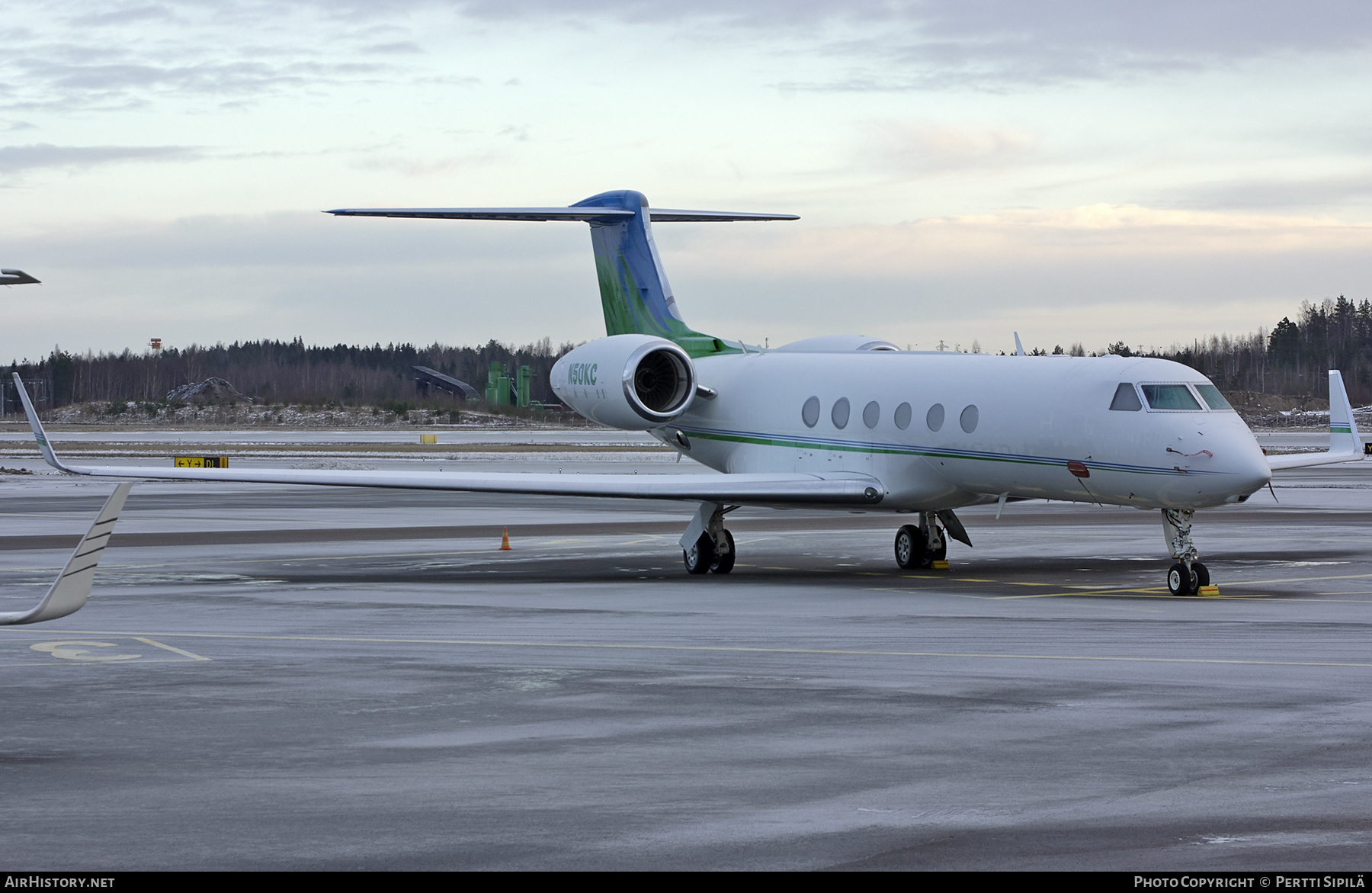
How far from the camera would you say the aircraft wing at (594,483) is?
67.4 feet

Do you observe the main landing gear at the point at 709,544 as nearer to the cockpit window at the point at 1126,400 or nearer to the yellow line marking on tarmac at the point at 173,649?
the cockpit window at the point at 1126,400

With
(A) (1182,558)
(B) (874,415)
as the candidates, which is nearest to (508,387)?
(B) (874,415)

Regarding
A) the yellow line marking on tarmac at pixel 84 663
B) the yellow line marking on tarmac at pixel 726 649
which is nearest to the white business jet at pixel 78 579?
the yellow line marking on tarmac at pixel 84 663

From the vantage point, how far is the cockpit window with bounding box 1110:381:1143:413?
62.5 feet

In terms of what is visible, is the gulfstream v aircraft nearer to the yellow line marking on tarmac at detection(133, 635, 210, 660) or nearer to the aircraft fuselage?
the aircraft fuselage

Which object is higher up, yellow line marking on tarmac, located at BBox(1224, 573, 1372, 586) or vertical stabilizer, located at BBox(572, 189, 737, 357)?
vertical stabilizer, located at BBox(572, 189, 737, 357)

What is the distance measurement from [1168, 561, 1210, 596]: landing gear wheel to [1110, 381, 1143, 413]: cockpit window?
77.1 inches

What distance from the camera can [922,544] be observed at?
22812 millimetres

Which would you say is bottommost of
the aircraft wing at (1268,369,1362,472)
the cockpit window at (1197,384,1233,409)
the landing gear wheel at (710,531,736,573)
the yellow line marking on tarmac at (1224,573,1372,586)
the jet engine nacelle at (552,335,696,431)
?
the yellow line marking on tarmac at (1224,573,1372,586)

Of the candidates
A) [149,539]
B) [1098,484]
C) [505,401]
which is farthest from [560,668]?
[505,401]

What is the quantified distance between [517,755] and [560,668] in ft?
11.7

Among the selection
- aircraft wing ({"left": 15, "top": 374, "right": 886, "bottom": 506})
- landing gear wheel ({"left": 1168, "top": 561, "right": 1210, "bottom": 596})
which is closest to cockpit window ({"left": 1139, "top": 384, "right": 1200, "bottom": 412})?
landing gear wheel ({"left": 1168, "top": 561, "right": 1210, "bottom": 596})

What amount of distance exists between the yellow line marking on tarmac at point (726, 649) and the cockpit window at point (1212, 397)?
6.58 metres

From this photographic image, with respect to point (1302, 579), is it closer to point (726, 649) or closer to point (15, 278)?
point (726, 649)
